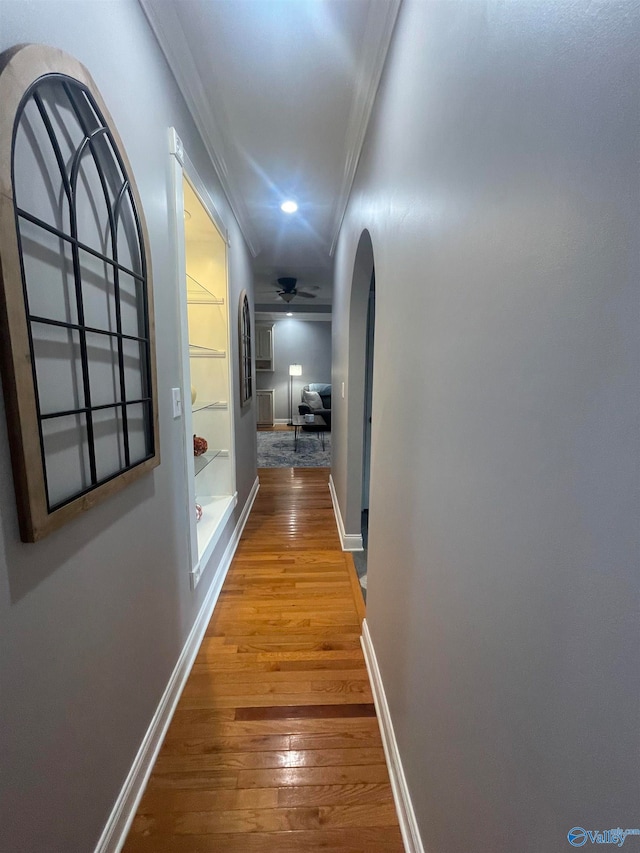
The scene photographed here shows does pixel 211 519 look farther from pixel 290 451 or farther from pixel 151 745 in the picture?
pixel 290 451

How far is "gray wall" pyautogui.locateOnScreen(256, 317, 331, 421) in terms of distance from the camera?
27.5 ft

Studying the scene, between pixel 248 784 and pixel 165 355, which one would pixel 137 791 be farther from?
pixel 165 355

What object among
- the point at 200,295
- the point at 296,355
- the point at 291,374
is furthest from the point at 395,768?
the point at 296,355

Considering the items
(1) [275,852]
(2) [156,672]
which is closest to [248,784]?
(1) [275,852]

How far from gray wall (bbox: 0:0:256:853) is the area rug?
11.7 feet

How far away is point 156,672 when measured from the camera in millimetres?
1241

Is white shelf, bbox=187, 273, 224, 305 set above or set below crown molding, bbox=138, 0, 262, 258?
below

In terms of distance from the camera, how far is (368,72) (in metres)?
1.40

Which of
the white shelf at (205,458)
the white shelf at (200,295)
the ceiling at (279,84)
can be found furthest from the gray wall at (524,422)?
the white shelf at (200,295)

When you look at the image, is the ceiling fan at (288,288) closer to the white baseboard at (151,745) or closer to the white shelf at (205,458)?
the white shelf at (205,458)

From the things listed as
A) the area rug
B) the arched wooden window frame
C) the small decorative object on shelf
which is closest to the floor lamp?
the area rug

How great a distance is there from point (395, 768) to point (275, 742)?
45cm

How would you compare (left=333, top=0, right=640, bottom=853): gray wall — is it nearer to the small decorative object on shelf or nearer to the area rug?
the small decorative object on shelf

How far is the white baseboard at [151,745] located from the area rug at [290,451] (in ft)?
10.2
